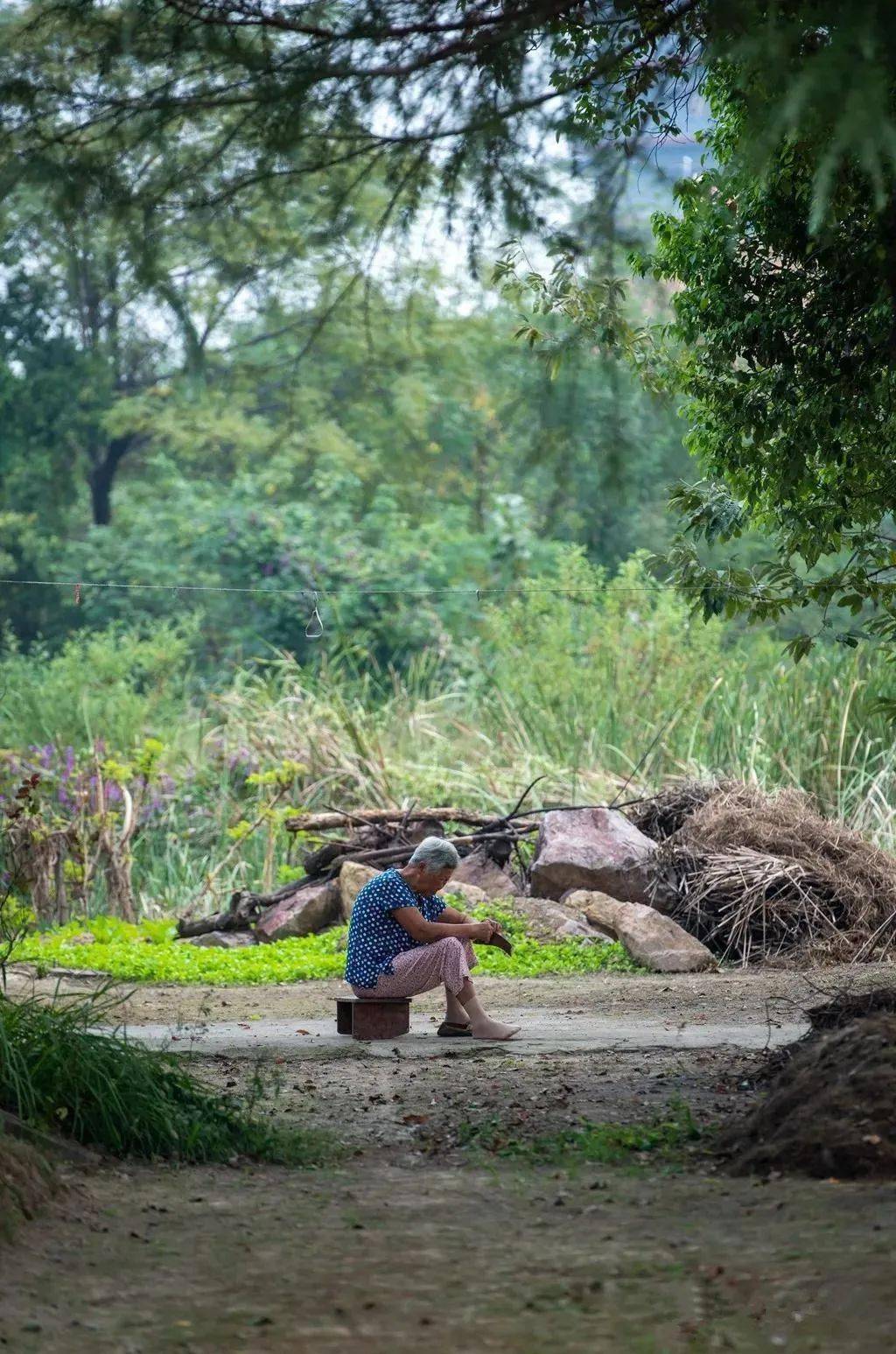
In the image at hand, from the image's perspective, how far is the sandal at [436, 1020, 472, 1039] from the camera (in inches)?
301

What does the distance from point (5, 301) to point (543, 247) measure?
55.7 feet

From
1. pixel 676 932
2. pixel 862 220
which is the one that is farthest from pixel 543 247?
pixel 676 932

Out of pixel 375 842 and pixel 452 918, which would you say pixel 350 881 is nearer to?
pixel 375 842

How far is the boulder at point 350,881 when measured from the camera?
12211mm

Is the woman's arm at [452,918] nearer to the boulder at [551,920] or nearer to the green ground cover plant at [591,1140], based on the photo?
the green ground cover plant at [591,1140]

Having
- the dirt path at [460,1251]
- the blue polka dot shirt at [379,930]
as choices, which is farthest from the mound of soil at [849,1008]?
the blue polka dot shirt at [379,930]

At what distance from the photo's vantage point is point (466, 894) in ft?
39.3

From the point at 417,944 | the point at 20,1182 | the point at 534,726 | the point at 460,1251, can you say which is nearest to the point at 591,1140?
the point at 460,1251

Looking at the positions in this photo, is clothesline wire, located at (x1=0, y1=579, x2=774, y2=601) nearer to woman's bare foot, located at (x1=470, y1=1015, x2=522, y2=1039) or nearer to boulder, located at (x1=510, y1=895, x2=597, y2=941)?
woman's bare foot, located at (x1=470, y1=1015, x2=522, y2=1039)

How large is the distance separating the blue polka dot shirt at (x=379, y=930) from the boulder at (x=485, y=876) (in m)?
4.65

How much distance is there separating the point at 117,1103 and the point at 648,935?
20.8 feet

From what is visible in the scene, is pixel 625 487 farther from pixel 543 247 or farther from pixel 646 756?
pixel 646 756

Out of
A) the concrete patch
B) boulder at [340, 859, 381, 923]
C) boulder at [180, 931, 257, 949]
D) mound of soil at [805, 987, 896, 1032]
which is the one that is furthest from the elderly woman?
boulder at [180, 931, 257, 949]

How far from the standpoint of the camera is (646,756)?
14477mm
